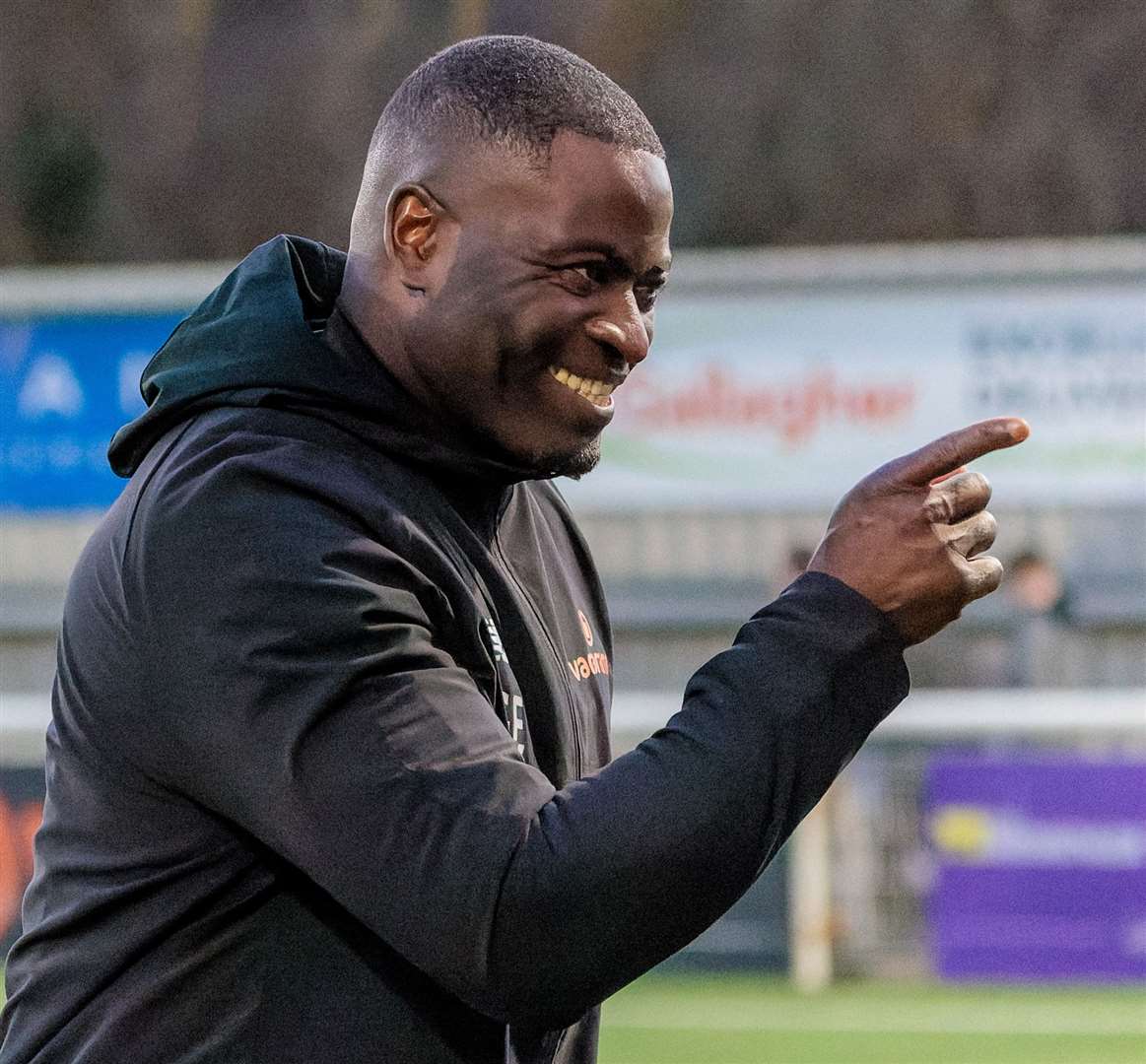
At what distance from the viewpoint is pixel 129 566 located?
66.8 inches

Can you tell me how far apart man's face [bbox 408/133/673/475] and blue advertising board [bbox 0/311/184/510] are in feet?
34.7

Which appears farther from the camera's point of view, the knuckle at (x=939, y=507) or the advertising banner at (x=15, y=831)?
the advertising banner at (x=15, y=831)

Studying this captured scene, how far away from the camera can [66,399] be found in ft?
40.6

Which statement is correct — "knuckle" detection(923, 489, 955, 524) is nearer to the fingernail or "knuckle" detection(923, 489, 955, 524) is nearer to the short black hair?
the fingernail

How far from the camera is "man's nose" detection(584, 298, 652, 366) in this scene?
185cm

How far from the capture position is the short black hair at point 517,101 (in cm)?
181

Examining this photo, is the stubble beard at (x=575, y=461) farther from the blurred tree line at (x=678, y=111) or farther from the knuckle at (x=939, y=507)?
the blurred tree line at (x=678, y=111)

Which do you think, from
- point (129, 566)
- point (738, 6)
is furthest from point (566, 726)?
point (738, 6)

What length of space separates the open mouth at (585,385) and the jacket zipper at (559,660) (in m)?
0.18

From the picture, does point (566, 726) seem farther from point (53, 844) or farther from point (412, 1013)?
point (53, 844)

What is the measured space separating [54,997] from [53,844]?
13cm

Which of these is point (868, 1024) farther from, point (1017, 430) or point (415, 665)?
point (415, 665)

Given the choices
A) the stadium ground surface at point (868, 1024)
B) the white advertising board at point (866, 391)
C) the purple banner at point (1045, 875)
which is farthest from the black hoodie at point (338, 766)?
the white advertising board at point (866, 391)

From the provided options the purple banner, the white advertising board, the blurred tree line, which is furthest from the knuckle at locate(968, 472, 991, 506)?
the blurred tree line
